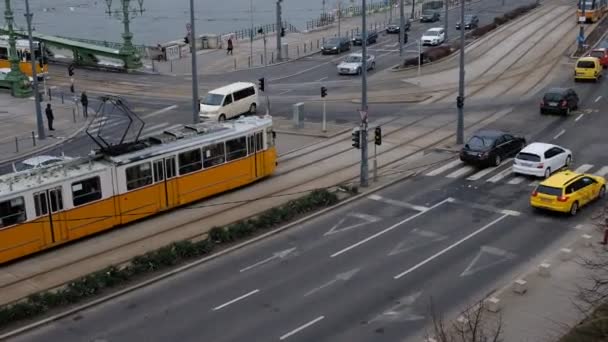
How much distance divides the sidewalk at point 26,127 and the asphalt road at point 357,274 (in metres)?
18.6

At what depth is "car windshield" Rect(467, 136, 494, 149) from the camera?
33812mm

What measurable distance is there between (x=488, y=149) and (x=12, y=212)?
18945 mm

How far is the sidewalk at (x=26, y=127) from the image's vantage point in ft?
131

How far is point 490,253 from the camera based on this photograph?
79.7 feet

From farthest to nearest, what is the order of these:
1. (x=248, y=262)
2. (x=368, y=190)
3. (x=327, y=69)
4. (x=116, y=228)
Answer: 1. (x=327, y=69)
2. (x=368, y=190)
3. (x=116, y=228)
4. (x=248, y=262)

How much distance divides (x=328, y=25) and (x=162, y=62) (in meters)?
23.2

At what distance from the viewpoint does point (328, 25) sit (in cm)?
8388

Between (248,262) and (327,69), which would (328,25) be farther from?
(248,262)

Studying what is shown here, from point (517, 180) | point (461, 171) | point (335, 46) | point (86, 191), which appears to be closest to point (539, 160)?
point (517, 180)

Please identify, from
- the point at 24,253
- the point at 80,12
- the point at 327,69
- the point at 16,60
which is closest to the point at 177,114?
the point at 16,60

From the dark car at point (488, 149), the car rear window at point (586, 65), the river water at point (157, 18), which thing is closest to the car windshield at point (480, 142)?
the dark car at point (488, 149)

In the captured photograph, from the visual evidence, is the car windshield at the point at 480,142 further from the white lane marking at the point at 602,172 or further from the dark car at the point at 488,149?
the white lane marking at the point at 602,172

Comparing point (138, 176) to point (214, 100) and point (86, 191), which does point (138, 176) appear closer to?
point (86, 191)

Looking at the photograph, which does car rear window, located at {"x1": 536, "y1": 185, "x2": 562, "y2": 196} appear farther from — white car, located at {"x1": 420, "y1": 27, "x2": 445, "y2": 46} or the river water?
the river water
